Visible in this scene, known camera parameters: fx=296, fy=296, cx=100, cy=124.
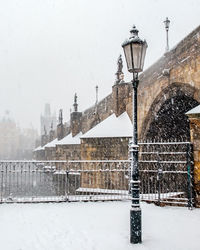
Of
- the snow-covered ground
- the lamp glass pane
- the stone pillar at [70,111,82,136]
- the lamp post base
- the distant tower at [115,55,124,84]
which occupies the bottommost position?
the snow-covered ground

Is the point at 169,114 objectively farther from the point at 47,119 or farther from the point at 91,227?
the point at 47,119

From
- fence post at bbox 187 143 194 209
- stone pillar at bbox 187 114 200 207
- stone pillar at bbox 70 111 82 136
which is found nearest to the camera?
fence post at bbox 187 143 194 209

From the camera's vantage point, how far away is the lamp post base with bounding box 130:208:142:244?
4.75 m

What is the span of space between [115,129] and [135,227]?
11142mm

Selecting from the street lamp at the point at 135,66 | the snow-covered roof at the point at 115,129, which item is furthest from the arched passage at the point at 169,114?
the street lamp at the point at 135,66

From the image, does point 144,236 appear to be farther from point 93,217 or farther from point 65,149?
point 65,149

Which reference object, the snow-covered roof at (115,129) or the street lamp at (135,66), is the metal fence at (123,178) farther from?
the street lamp at (135,66)

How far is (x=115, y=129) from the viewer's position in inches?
625

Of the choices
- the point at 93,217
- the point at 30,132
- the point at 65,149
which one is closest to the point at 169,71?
the point at 93,217

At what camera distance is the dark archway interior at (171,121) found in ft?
41.0

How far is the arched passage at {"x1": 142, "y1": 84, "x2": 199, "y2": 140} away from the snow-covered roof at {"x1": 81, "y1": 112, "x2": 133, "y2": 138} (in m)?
1.36

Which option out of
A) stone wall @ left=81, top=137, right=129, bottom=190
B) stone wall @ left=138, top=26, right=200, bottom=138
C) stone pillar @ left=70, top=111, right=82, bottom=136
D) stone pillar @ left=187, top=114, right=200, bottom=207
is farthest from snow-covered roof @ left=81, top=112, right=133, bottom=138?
stone pillar @ left=70, top=111, right=82, bottom=136

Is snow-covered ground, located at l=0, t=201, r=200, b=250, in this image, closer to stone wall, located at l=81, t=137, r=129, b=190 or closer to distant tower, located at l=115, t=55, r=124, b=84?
stone wall, located at l=81, t=137, r=129, b=190

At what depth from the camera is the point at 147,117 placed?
13.9m
